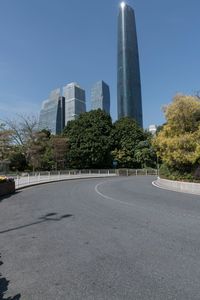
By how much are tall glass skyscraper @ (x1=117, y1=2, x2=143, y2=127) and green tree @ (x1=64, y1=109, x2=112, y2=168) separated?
7540 centimetres

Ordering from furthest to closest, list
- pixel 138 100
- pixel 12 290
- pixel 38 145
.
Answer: pixel 138 100
pixel 38 145
pixel 12 290

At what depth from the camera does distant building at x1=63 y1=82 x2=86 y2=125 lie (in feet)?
443

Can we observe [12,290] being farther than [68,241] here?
No

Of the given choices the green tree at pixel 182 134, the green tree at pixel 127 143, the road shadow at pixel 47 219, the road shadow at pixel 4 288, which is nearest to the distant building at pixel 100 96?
the green tree at pixel 127 143

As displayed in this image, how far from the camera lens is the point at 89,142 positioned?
212 ft

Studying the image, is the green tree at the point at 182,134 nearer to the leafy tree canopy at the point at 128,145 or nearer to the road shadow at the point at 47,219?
the road shadow at the point at 47,219

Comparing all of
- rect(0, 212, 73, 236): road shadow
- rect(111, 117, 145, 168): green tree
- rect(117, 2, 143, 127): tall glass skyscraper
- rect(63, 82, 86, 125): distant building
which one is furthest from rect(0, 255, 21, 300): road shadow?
rect(117, 2, 143, 127): tall glass skyscraper

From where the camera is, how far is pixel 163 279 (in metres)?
4.88

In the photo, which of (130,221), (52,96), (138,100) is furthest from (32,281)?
(138,100)

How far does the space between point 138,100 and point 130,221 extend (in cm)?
14514

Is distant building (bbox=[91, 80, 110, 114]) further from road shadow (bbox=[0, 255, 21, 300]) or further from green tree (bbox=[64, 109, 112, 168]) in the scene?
road shadow (bbox=[0, 255, 21, 300])

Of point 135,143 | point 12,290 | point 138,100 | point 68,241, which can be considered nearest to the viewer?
point 12,290

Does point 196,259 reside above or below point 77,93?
below

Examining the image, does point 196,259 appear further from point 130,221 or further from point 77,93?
point 77,93
